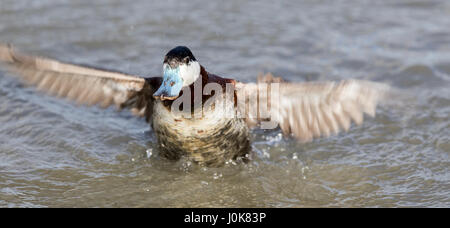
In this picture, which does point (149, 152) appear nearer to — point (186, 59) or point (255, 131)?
point (255, 131)

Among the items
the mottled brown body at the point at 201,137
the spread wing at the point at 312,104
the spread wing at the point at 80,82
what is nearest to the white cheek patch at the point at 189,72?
the mottled brown body at the point at 201,137

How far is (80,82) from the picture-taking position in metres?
5.46

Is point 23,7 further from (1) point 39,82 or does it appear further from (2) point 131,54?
(1) point 39,82

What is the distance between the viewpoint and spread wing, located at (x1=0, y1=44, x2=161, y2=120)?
517cm

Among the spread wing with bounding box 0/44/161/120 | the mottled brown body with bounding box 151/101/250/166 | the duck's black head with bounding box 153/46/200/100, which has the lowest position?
the mottled brown body with bounding box 151/101/250/166

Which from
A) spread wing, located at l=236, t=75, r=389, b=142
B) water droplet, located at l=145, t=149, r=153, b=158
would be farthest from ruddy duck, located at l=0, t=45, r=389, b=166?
water droplet, located at l=145, t=149, r=153, b=158

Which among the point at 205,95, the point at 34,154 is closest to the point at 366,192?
the point at 205,95

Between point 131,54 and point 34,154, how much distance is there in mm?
2431

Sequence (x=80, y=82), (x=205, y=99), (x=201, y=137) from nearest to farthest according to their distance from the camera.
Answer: (x=205, y=99) → (x=201, y=137) → (x=80, y=82)

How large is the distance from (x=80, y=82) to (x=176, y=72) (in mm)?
1416

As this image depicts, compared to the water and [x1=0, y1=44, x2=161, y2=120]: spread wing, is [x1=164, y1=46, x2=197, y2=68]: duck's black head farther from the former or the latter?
the water

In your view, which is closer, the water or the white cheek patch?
the white cheek patch

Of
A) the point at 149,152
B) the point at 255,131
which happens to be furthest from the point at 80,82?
the point at 255,131

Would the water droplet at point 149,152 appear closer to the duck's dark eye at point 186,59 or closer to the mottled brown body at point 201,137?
the mottled brown body at point 201,137
